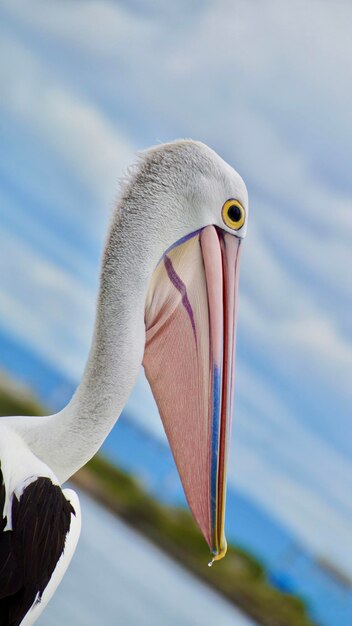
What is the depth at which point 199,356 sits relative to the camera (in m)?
2.50

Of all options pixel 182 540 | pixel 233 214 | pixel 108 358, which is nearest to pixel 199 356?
pixel 108 358

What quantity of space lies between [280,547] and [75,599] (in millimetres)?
3375

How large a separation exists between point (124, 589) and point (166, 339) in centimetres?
456

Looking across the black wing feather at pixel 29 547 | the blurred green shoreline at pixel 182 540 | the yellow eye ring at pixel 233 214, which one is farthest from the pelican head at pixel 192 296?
the blurred green shoreline at pixel 182 540

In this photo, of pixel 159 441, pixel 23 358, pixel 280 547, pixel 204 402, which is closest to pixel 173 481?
pixel 159 441

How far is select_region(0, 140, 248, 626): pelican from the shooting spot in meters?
2.39

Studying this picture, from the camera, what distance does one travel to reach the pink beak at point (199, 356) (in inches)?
97.1

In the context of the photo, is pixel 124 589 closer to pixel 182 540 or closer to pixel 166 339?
pixel 182 540

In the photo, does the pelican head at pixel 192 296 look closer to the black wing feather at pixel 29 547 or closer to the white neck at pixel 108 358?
the white neck at pixel 108 358

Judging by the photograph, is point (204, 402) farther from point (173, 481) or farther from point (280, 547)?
point (280, 547)

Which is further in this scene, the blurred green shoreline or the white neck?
the blurred green shoreline

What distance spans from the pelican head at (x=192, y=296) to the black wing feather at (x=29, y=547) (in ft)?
1.18

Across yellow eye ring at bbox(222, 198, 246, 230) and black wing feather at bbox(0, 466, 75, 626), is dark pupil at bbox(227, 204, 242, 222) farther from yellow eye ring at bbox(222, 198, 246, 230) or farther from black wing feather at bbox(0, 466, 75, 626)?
black wing feather at bbox(0, 466, 75, 626)

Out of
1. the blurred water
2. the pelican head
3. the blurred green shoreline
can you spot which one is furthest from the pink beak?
the blurred green shoreline
